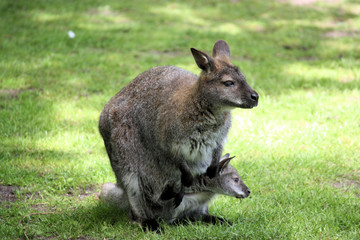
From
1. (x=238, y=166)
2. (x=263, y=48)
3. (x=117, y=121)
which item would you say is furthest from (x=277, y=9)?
(x=117, y=121)

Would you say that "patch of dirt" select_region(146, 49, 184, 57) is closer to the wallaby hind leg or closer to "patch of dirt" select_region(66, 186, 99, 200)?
"patch of dirt" select_region(66, 186, 99, 200)

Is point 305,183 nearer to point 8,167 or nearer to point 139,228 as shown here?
point 139,228

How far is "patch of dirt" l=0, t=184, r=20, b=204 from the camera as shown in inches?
195

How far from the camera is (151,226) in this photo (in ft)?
14.8

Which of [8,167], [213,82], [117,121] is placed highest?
[213,82]

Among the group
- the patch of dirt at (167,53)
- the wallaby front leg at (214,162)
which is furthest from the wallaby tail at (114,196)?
the patch of dirt at (167,53)

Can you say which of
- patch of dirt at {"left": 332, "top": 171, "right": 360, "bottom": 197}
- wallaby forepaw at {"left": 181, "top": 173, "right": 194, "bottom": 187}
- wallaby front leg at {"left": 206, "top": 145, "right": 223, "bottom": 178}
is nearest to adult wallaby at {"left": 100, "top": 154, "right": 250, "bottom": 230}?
wallaby front leg at {"left": 206, "top": 145, "right": 223, "bottom": 178}

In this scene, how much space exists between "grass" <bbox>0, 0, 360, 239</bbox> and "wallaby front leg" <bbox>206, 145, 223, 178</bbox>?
0.46 m

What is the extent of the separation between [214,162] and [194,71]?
13.4 feet

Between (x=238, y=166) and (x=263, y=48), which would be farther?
(x=263, y=48)

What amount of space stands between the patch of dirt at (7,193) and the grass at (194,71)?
0.10 ft

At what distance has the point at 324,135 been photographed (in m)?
6.47

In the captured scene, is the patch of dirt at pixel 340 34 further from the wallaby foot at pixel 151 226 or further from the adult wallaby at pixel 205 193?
the wallaby foot at pixel 151 226

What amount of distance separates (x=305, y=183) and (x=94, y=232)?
2.34m
